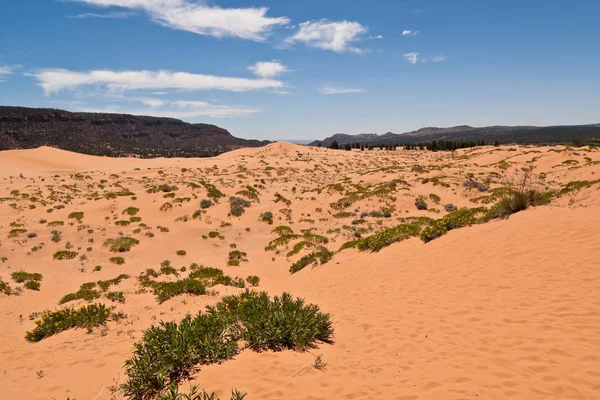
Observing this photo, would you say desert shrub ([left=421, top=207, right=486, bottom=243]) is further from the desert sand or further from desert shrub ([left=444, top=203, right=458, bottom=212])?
desert shrub ([left=444, top=203, right=458, bottom=212])

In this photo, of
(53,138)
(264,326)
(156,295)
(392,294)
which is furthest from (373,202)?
(53,138)

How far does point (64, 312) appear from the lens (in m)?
8.73

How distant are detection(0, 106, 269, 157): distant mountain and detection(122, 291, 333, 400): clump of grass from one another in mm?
108907

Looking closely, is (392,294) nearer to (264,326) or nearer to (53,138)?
(264,326)

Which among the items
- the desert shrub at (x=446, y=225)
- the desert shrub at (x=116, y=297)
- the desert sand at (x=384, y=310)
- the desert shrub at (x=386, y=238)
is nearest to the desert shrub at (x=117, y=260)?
the desert sand at (x=384, y=310)

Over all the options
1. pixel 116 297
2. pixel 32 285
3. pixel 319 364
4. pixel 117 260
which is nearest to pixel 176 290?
pixel 116 297

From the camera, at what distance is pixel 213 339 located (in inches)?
241

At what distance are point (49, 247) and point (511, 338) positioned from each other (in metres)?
22.5

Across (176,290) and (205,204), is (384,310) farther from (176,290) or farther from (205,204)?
(205,204)

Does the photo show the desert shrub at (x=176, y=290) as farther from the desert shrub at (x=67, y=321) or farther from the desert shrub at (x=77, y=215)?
the desert shrub at (x=77, y=215)

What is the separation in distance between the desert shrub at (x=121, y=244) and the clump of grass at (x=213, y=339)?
1402 cm

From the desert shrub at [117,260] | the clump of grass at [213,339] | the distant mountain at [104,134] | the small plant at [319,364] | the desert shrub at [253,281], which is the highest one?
the distant mountain at [104,134]

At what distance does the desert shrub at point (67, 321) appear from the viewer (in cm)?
820

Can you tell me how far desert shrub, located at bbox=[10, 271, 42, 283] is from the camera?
13.5 meters
